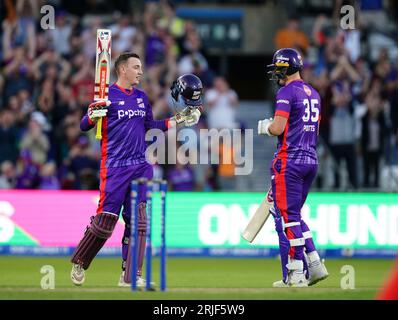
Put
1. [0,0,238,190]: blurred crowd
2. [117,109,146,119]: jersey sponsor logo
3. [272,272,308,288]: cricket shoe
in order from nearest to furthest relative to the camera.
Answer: [272,272,308,288]: cricket shoe, [117,109,146,119]: jersey sponsor logo, [0,0,238,190]: blurred crowd

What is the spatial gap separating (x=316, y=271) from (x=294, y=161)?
4.30ft

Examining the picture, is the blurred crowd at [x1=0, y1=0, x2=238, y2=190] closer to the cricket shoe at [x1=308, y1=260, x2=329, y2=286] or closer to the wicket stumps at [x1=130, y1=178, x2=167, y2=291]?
the cricket shoe at [x1=308, y1=260, x2=329, y2=286]

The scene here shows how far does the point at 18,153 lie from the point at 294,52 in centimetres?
1009

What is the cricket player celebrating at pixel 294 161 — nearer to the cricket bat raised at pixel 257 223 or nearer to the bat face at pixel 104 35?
the cricket bat raised at pixel 257 223

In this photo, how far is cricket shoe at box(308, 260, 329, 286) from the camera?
556 inches

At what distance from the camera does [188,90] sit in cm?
1436

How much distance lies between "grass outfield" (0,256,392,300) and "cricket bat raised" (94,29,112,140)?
212cm

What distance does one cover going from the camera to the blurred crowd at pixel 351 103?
23.8m

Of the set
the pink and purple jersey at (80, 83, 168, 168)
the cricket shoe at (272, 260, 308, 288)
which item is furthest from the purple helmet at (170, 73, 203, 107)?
the cricket shoe at (272, 260, 308, 288)

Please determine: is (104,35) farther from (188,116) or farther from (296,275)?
(296,275)
